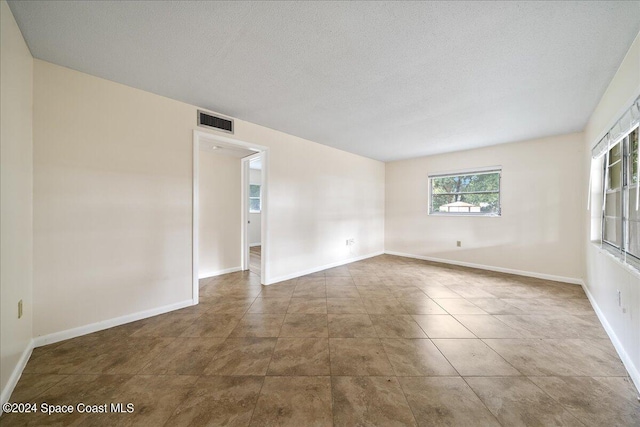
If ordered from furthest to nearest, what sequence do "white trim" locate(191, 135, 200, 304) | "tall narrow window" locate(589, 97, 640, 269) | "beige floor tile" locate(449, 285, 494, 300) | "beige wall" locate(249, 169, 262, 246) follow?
"beige wall" locate(249, 169, 262, 246), "beige floor tile" locate(449, 285, 494, 300), "white trim" locate(191, 135, 200, 304), "tall narrow window" locate(589, 97, 640, 269)

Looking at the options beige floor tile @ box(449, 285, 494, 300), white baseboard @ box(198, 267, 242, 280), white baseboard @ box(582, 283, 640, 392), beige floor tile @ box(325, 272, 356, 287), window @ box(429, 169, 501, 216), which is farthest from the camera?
window @ box(429, 169, 501, 216)

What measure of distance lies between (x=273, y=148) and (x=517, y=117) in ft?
11.2

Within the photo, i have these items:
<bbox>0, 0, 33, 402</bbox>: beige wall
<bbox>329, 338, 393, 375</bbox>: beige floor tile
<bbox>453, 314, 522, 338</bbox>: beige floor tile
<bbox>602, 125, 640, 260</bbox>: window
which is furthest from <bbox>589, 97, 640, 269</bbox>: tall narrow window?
<bbox>0, 0, 33, 402</bbox>: beige wall

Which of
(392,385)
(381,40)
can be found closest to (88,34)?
(381,40)

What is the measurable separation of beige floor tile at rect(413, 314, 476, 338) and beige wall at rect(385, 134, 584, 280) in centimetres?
274

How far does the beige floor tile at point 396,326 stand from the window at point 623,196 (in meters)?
1.80

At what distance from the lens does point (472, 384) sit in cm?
158

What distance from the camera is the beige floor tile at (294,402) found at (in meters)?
1.31

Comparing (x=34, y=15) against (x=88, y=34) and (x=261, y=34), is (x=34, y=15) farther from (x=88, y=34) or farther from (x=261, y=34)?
(x=261, y=34)

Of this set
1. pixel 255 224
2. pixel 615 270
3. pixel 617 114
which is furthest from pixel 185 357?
pixel 255 224

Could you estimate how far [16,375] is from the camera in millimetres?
1590

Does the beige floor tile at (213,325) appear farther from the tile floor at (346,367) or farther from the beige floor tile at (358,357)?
the beige floor tile at (358,357)

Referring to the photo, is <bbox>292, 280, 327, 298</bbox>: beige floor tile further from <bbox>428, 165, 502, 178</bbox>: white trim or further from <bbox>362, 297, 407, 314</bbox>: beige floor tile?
<bbox>428, 165, 502, 178</bbox>: white trim

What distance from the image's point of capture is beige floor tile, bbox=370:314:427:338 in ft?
7.27
